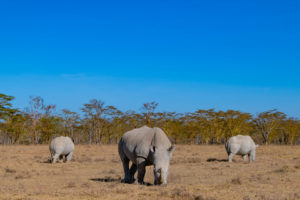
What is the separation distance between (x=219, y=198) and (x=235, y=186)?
250 centimetres

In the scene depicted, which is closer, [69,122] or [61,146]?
[61,146]

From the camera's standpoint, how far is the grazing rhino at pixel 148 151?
11.1 metres

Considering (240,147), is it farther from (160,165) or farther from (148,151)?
(160,165)

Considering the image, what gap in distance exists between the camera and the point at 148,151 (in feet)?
38.1

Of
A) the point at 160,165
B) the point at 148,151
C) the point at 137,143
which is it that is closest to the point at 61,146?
the point at 137,143

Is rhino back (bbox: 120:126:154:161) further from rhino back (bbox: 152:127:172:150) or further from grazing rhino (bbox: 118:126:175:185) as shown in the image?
rhino back (bbox: 152:127:172:150)

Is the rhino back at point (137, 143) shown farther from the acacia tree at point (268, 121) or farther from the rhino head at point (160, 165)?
the acacia tree at point (268, 121)

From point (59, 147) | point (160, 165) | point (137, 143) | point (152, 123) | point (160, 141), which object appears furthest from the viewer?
point (152, 123)

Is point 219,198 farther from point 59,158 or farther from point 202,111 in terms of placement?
point 202,111

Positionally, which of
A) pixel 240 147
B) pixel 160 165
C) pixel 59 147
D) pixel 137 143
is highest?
pixel 137 143

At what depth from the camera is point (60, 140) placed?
2259 centimetres

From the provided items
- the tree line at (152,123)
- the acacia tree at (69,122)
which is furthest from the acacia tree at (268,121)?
the acacia tree at (69,122)

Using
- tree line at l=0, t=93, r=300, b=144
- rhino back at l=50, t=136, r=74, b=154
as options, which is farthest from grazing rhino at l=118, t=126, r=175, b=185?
tree line at l=0, t=93, r=300, b=144

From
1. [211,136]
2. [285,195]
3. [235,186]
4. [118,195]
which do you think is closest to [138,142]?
[118,195]
